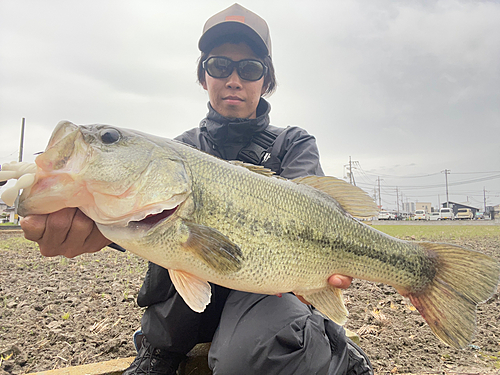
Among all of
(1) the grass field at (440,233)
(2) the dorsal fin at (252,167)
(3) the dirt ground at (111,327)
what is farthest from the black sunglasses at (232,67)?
(1) the grass field at (440,233)

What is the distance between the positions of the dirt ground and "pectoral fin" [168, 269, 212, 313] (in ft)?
4.63

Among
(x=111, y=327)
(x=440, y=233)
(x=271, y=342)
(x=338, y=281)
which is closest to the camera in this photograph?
(x=271, y=342)

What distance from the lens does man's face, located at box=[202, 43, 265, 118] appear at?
332cm

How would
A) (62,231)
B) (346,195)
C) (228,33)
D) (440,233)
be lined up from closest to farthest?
(62,231), (346,195), (228,33), (440,233)

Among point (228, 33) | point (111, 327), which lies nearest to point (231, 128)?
point (228, 33)

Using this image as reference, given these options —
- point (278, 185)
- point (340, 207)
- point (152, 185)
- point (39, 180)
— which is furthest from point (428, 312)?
point (39, 180)

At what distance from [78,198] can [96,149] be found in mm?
280

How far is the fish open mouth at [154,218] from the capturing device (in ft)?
5.74

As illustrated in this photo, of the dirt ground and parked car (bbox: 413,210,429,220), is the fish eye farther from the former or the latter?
parked car (bbox: 413,210,429,220)

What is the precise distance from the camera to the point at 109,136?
1786 millimetres

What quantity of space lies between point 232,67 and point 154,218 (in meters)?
2.12

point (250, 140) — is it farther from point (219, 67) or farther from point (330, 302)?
point (330, 302)

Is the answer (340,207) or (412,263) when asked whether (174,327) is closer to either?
(340,207)

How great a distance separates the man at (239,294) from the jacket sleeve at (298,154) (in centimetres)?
1
